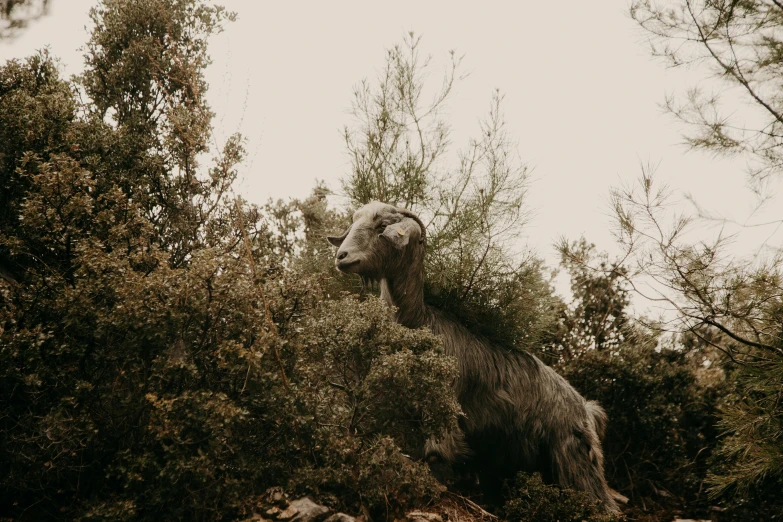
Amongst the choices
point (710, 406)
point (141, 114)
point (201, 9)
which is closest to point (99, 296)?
point (141, 114)

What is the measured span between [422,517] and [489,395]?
196 cm

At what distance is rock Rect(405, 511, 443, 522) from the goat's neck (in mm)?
1983

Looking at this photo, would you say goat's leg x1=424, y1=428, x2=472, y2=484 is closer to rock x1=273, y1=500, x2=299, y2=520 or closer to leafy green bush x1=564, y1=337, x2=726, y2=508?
rock x1=273, y1=500, x2=299, y2=520

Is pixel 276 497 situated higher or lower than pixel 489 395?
lower

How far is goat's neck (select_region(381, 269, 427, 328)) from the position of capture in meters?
7.61

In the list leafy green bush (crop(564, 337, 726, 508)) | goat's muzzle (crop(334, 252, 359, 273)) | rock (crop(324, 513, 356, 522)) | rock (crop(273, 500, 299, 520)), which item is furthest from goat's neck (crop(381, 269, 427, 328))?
leafy green bush (crop(564, 337, 726, 508))

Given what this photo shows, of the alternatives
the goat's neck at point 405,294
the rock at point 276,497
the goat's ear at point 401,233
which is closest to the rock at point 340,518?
the rock at point 276,497

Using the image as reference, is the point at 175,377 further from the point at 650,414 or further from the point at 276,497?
the point at 650,414

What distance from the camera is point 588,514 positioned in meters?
7.31

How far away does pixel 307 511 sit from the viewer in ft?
18.6

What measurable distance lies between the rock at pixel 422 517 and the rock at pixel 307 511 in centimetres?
106

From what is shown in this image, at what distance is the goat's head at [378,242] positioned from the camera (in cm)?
726

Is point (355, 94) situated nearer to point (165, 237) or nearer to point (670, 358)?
point (165, 237)

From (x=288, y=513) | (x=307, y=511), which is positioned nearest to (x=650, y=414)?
(x=307, y=511)
